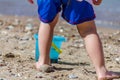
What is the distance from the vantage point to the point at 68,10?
15.6 ft

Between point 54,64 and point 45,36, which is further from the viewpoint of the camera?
point 54,64

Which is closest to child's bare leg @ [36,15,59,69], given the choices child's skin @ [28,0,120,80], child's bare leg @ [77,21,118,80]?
child's skin @ [28,0,120,80]

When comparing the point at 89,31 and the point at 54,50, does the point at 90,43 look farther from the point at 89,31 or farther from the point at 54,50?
the point at 54,50

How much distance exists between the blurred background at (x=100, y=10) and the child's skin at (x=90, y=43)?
504 centimetres

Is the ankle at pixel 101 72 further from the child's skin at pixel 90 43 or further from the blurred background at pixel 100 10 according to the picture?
the blurred background at pixel 100 10

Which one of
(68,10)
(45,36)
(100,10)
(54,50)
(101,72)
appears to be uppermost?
(100,10)

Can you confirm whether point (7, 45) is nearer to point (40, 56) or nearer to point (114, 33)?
point (40, 56)

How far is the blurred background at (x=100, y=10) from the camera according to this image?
411 inches

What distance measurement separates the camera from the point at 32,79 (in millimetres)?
4746

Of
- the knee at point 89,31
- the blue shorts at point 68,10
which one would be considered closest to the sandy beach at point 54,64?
the knee at point 89,31

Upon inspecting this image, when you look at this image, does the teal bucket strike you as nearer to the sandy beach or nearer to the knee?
the sandy beach

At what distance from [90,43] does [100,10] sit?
6865 millimetres

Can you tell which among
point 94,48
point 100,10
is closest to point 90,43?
point 94,48

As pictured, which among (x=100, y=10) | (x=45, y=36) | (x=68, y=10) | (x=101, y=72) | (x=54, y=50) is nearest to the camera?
(x=101, y=72)
